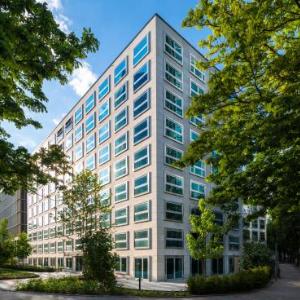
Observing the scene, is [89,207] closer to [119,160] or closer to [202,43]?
[119,160]

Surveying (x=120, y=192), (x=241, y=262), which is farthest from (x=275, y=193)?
(x=120, y=192)

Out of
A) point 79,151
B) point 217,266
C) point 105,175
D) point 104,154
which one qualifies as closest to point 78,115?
point 79,151

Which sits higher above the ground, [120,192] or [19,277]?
[120,192]

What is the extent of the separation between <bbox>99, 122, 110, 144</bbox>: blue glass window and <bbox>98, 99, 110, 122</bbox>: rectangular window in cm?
118

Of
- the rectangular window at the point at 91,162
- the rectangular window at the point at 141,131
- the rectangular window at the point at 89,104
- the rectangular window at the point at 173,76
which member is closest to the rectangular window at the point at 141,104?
the rectangular window at the point at 141,131

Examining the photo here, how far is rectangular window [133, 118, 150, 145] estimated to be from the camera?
4406 centimetres

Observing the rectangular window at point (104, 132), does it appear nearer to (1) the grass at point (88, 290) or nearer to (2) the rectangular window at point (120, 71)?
(2) the rectangular window at point (120, 71)

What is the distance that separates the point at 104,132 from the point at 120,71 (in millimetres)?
8869

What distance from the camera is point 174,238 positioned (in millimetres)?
42750

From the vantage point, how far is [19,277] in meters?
39.8

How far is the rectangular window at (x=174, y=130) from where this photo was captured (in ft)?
144

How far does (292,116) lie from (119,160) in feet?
138

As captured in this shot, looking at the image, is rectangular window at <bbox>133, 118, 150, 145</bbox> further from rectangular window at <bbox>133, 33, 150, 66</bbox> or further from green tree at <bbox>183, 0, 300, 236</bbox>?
green tree at <bbox>183, 0, 300, 236</bbox>

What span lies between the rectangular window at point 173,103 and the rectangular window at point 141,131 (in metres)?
2.88
